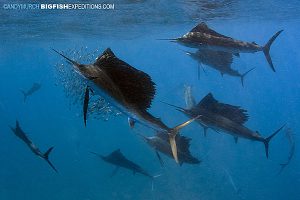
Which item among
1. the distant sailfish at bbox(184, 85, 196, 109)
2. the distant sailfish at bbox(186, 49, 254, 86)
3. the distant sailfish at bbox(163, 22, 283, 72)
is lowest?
the distant sailfish at bbox(184, 85, 196, 109)

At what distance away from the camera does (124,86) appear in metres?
4.16

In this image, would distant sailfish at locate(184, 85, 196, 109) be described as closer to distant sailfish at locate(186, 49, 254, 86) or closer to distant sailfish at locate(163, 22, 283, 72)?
distant sailfish at locate(186, 49, 254, 86)

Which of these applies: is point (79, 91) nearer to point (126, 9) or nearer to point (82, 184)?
point (126, 9)

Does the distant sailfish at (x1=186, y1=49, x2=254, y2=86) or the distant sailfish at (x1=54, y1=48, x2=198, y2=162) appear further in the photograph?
the distant sailfish at (x1=186, y1=49, x2=254, y2=86)

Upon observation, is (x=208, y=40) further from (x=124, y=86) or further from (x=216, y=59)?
(x=124, y=86)

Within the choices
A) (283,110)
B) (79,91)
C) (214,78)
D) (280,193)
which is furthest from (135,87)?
(283,110)

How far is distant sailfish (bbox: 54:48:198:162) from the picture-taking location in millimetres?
4086

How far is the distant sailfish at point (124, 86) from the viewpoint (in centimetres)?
409

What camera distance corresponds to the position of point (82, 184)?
2227 cm

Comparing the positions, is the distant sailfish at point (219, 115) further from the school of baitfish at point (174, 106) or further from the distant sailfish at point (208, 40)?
the distant sailfish at point (208, 40)

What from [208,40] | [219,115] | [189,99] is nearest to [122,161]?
[189,99]

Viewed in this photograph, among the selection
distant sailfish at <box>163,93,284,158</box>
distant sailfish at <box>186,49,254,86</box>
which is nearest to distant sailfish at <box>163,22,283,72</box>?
distant sailfish at <box>163,93,284,158</box>

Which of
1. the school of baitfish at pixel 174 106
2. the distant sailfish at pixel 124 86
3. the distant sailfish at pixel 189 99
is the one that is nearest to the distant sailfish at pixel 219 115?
the school of baitfish at pixel 174 106

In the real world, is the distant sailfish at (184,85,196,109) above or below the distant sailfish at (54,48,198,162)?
below
